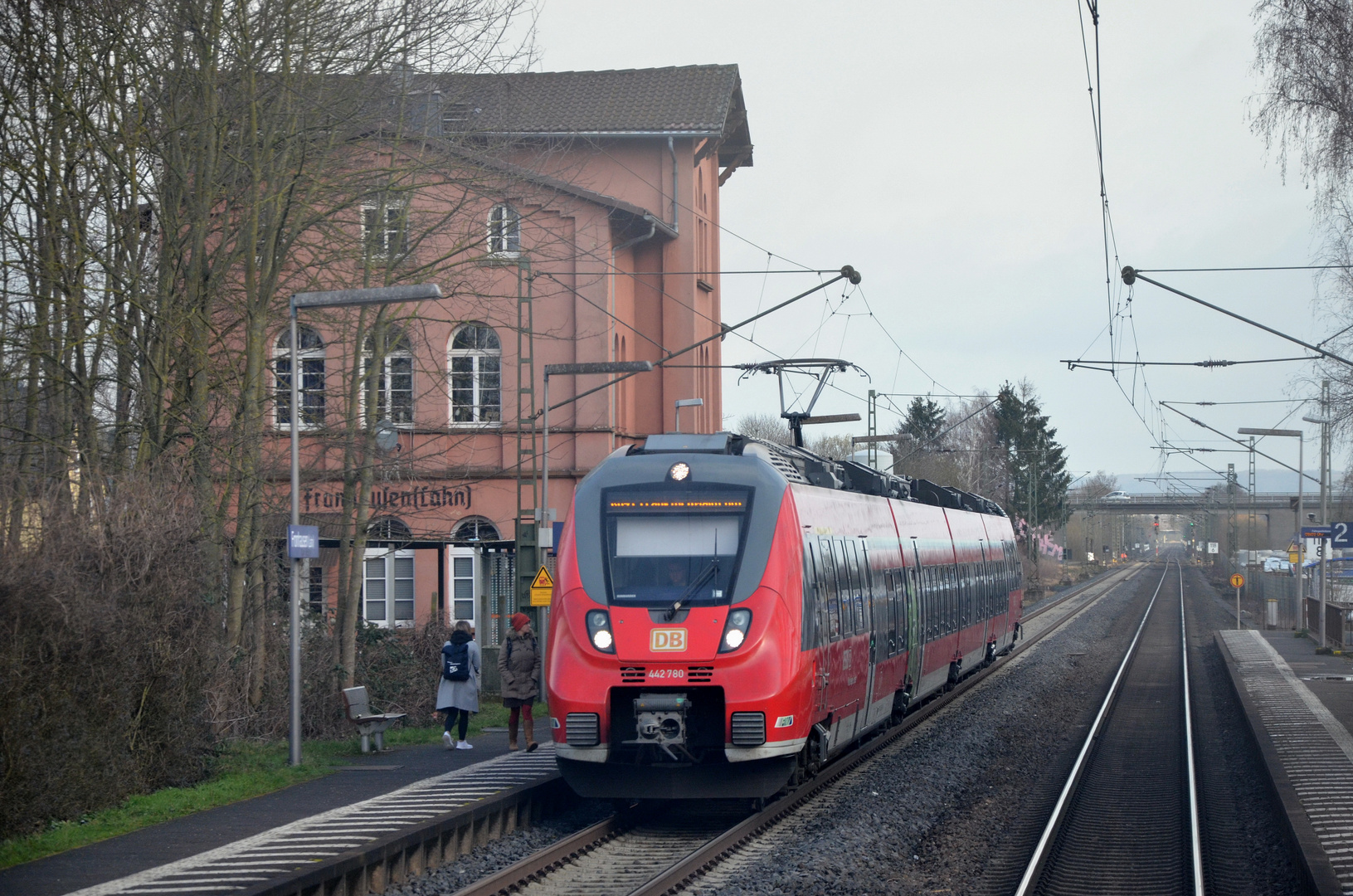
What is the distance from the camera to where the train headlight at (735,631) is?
471 inches

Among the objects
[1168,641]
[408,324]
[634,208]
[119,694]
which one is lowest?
[1168,641]

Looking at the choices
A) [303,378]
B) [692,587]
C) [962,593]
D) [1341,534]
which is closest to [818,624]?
[692,587]

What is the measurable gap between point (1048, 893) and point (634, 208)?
82.0 ft

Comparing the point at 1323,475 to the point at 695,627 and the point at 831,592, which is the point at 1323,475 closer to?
the point at 831,592

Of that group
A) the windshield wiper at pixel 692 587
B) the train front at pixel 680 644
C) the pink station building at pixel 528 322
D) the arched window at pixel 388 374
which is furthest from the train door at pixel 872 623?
the arched window at pixel 388 374

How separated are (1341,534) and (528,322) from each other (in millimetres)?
18342

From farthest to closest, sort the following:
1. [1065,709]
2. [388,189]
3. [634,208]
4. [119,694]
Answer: [634,208] → [1065,709] → [388,189] → [119,694]

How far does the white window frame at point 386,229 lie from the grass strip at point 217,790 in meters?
7.14

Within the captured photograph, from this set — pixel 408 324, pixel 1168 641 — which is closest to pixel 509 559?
pixel 408 324

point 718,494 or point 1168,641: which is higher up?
point 718,494

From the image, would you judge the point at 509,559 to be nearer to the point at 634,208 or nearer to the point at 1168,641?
the point at 634,208

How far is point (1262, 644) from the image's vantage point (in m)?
36.1

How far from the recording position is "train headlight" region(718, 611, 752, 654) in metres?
12.0

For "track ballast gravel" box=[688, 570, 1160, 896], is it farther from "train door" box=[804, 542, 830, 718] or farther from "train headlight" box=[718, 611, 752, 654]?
"train headlight" box=[718, 611, 752, 654]
